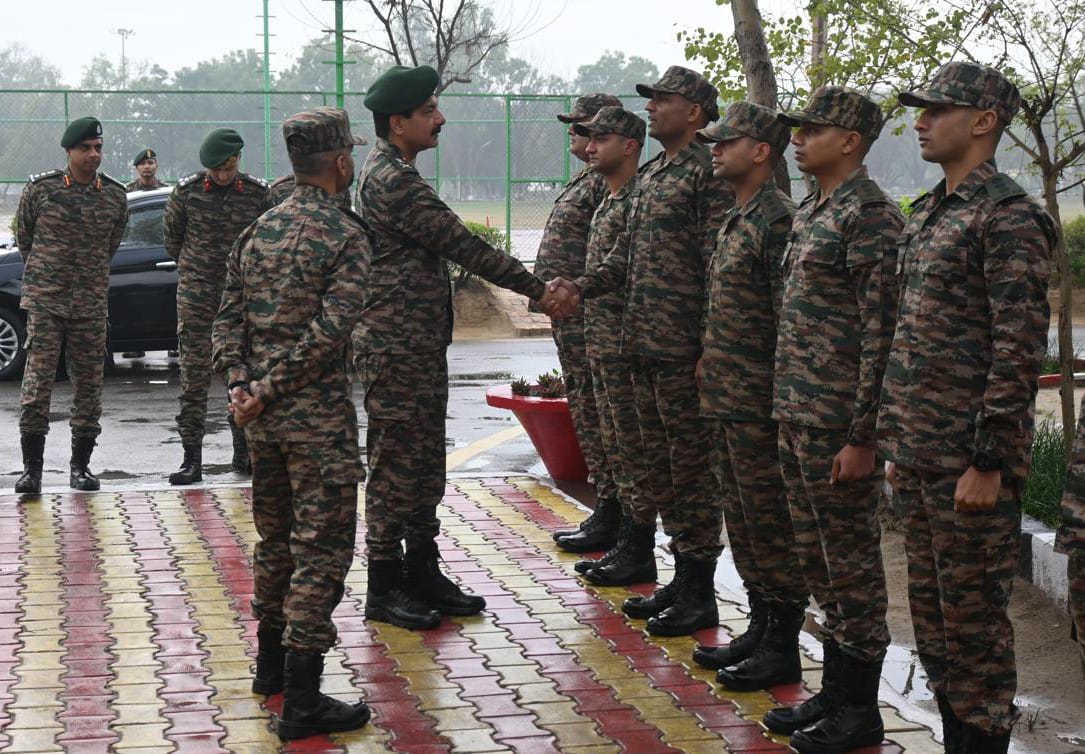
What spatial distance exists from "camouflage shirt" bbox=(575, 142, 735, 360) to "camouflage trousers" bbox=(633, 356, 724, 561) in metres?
0.10

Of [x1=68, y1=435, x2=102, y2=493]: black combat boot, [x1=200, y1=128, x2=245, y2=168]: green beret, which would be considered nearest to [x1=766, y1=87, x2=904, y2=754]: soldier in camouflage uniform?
[x1=200, y1=128, x2=245, y2=168]: green beret

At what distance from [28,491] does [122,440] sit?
2.13 m

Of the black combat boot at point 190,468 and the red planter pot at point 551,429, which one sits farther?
the black combat boot at point 190,468

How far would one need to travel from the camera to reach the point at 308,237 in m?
4.87

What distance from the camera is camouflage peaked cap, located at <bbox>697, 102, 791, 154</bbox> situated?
17.7 feet

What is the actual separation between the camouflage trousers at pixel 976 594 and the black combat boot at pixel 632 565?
2.65 metres

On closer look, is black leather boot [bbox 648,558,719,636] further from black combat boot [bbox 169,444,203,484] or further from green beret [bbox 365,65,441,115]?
black combat boot [bbox 169,444,203,484]

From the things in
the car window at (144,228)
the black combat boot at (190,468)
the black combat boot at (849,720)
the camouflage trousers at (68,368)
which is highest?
the car window at (144,228)

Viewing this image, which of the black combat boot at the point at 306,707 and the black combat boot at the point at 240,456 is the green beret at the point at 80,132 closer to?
the black combat boot at the point at 240,456

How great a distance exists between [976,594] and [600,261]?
3002 mm

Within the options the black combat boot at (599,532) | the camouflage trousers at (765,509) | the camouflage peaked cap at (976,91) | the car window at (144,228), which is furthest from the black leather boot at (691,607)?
the car window at (144,228)

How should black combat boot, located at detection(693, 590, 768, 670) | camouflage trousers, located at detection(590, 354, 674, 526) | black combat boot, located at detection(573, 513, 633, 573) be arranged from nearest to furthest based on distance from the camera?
1. black combat boot, located at detection(693, 590, 768, 670)
2. camouflage trousers, located at detection(590, 354, 674, 526)
3. black combat boot, located at detection(573, 513, 633, 573)

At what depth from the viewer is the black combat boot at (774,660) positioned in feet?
17.4

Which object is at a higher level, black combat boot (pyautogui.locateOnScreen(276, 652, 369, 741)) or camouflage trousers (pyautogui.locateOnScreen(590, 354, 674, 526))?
camouflage trousers (pyautogui.locateOnScreen(590, 354, 674, 526))
